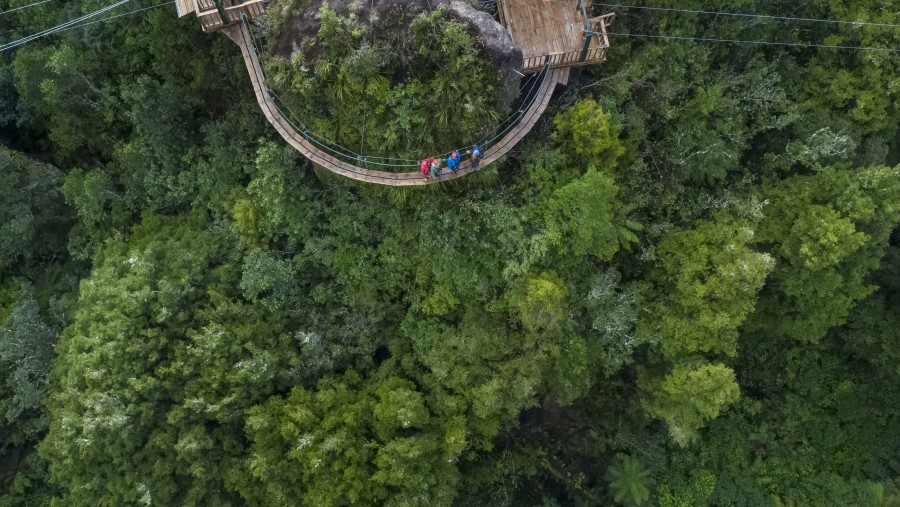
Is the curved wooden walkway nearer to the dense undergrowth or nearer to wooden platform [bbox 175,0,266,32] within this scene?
wooden platform [bbox 175,0,266,32]

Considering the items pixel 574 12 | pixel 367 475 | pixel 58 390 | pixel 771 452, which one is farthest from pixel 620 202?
pixel 58 390

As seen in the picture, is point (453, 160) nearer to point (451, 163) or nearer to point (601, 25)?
point (451, 163)

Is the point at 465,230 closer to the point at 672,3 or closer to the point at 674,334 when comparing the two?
the point at 674,334

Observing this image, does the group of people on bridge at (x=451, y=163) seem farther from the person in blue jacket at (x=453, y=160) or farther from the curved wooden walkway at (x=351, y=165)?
the curved wooden walkway at (x=351, y=165)

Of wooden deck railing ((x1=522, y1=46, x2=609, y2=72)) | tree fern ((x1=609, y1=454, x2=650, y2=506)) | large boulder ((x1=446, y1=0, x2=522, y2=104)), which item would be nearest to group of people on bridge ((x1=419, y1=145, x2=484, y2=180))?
large boulder ((x1=446, y1=0, x2=522, y2=104))

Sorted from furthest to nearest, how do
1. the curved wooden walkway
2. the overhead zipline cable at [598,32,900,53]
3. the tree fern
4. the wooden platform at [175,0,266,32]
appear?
the tree fern
the overhead zipline cable at [598,32,900,53]
the curved wooden walkway
the wooden platform at [175,0,266,32]

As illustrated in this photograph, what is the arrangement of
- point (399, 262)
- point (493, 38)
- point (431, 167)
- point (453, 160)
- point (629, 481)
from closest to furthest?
point (493, 38) < point (453, 160) < point (431, 167) < point (399, 262) < point (629, 481)

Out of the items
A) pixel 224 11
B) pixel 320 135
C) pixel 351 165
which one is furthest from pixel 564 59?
pixel 224 11
